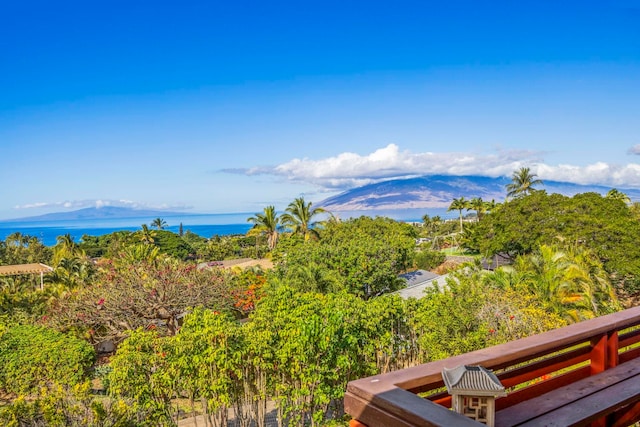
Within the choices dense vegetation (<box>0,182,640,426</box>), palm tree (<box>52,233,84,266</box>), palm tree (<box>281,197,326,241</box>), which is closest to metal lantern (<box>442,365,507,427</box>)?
dense vegetation (<box>0,182,640,426</box>)

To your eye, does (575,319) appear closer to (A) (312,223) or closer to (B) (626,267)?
(B) (626,267)

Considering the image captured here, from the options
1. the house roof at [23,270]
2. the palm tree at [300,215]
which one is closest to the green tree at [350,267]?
the palm tree at [300,215]

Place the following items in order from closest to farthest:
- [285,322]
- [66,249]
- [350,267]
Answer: [285,322], [350,267], [66,249]

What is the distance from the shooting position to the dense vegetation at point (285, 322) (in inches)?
289

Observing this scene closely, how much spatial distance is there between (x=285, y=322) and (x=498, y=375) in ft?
19.8

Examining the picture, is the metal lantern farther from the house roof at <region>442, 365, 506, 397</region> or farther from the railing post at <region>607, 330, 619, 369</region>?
the railing post at <region>607, 330, 619, 369</region>

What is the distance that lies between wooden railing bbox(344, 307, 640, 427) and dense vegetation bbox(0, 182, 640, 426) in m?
5.25

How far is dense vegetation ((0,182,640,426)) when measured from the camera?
24.1 feet

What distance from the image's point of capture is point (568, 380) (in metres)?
2.12

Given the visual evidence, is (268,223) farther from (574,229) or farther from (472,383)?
(472,383)

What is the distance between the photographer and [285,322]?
767 centimetres

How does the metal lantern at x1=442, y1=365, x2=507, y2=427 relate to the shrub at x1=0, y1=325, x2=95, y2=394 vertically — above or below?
above

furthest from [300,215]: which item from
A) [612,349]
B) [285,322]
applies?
[612,349]

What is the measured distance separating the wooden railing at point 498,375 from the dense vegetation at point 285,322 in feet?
17.2
